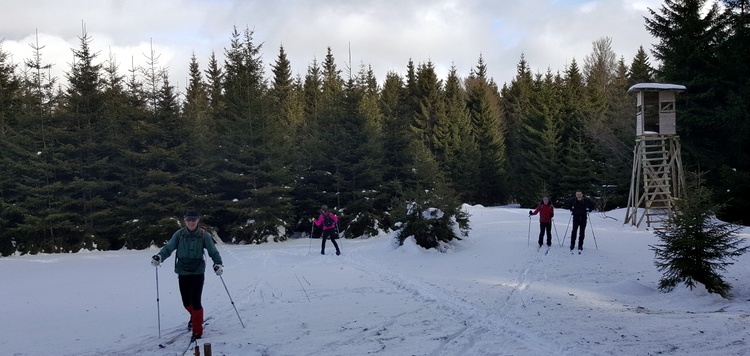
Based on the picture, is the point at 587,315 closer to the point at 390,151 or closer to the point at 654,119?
the point at 654,119

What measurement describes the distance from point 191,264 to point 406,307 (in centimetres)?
372

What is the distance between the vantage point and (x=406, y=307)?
903 cm

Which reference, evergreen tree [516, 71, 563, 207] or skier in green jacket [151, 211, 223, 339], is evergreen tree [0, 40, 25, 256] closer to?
skier in green jacket [151, 211, 223, 339]

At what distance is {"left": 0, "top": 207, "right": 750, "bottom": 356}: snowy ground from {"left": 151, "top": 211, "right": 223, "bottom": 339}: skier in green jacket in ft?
1.50

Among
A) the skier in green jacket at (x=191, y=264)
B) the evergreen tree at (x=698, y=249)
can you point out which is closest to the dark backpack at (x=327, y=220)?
the skier in green jacket at (x=191, y=264)

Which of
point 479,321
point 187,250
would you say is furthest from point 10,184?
point 479,321

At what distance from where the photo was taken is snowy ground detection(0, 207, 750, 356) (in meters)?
6.66

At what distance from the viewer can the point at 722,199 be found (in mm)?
23500

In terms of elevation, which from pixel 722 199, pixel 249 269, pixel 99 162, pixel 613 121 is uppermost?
pixel 613 121

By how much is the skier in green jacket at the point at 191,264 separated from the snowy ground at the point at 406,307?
1.50 ft

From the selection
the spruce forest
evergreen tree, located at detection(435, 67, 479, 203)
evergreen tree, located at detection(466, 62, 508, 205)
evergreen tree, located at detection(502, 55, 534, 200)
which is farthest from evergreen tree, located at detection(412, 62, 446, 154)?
the spruce forest

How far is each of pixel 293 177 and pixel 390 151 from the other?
17.6 ft

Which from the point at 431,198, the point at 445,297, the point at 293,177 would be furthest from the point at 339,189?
the point at 445,297

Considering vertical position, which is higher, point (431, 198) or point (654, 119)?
point (654, 119)
